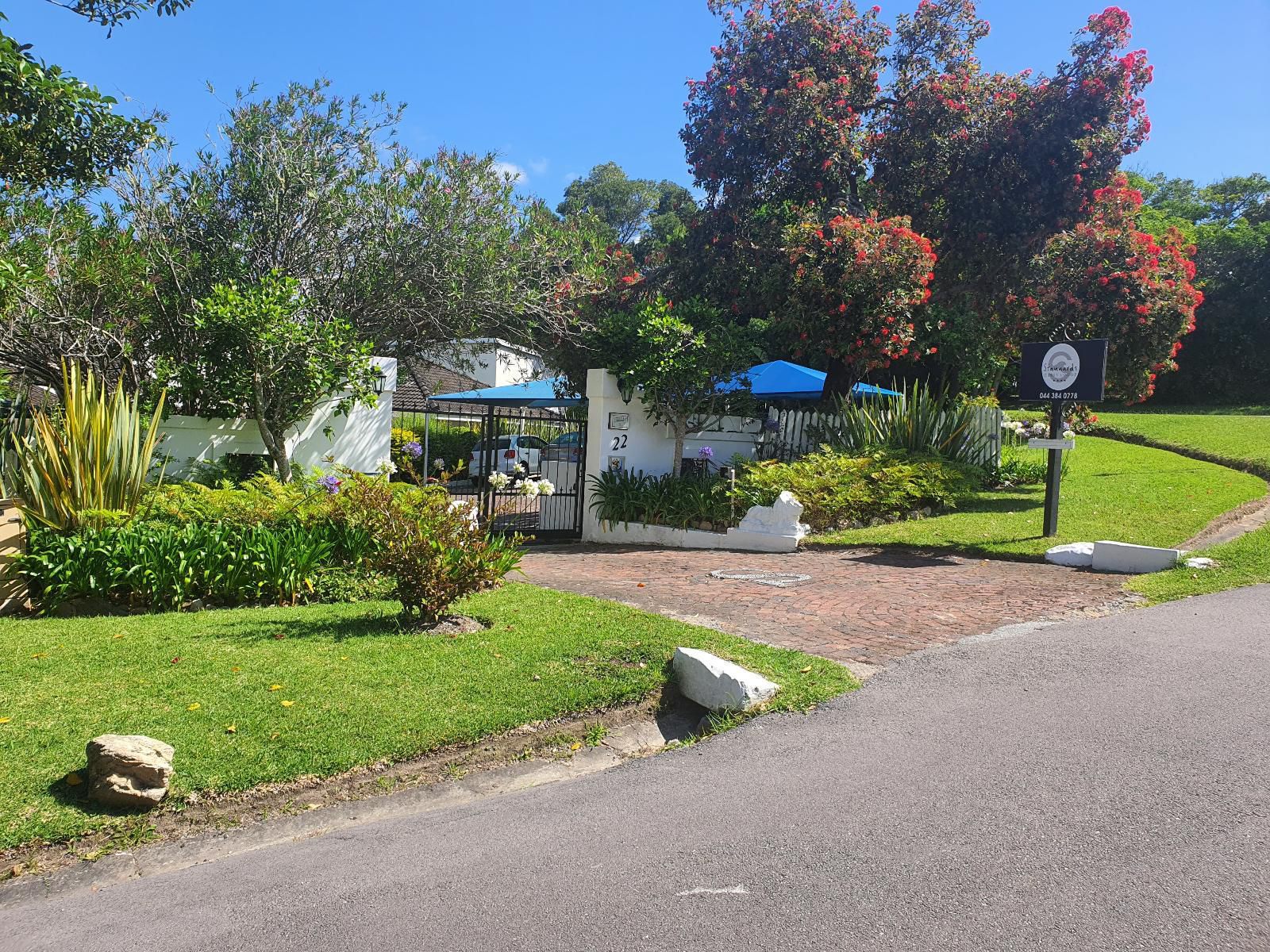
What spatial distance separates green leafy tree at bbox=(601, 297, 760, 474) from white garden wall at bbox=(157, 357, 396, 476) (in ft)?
11.1

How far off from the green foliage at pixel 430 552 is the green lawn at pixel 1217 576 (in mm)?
5844

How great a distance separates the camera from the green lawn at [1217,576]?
8.13m

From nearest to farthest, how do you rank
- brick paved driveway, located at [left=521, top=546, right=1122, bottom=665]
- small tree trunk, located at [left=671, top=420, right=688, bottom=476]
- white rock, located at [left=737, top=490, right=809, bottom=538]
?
brick paved driveway, located at [left=521, top=546, right=1122, bottom=665] → white rock, located at [left=737, top=490, right=809, bottom=538] → small tree trunk, located at [left=671, top=420, right=688, bottom=476]

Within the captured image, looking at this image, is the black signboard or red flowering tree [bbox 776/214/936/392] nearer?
the black signboard

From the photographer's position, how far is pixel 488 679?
213 inches

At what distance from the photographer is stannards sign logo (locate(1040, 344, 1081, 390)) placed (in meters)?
10.7

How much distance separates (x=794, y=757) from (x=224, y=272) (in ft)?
33.5

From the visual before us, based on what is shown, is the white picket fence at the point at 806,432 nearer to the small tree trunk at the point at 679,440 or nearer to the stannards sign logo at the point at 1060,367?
the small tree trunk at the point at 679,440

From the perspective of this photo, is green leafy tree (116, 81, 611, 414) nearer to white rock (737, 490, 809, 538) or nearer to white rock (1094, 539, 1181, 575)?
white rock (737, 490, 809, 538)

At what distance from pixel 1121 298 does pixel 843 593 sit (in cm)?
767

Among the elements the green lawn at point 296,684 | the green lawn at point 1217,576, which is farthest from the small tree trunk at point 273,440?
the green lawn at point 1217,576

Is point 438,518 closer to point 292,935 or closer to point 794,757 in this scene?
point 794,757

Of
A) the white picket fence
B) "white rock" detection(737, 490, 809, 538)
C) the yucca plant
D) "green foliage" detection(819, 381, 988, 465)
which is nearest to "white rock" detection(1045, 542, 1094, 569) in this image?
"white rock" detection(737, 490, 809, 538)

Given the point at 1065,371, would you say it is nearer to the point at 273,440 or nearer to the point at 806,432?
the point at 806,432
